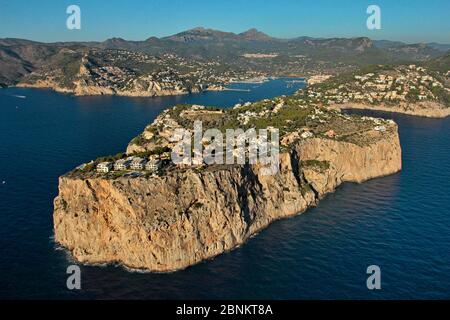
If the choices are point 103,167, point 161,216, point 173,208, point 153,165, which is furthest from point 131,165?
point 161,216

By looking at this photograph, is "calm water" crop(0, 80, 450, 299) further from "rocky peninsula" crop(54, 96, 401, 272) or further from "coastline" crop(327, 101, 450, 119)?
"coastline" crop(327, 101, 450, 119)

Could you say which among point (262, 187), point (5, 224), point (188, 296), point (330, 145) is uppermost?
point (330, 145)

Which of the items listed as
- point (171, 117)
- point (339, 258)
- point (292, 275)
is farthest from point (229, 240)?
point (171, 117)

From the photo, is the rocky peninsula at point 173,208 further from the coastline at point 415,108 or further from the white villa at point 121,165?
the coastline at point 415,108

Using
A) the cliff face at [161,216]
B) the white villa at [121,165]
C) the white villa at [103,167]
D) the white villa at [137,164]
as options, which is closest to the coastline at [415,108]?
the cliff face at [161,216]

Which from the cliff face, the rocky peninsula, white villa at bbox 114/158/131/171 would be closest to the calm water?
the cliff face
